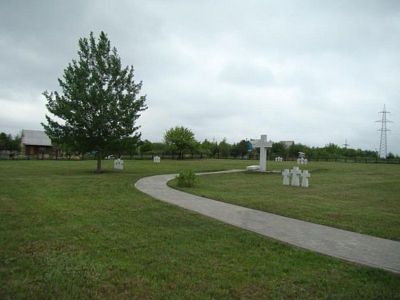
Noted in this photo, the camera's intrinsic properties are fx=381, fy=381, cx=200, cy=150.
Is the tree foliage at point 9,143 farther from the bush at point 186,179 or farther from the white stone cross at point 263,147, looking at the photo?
the bush at point 186,179

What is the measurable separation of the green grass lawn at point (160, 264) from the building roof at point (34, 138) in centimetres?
7117

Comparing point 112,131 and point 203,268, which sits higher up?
point 112,131

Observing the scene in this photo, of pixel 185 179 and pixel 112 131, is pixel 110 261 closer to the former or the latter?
pixel 185 179

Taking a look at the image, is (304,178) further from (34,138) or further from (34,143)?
(34,138)

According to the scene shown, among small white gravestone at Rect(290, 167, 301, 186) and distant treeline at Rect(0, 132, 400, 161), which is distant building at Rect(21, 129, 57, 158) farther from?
small white gravestone at Rect(290, 167, 301, 186)

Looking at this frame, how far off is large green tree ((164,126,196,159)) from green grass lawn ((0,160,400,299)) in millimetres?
55327

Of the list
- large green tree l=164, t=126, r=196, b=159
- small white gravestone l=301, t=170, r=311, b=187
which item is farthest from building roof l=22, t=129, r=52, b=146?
small white gravestone l=301, t=170, r=311, b=187

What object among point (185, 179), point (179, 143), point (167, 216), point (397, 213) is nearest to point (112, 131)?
point (185, 179)

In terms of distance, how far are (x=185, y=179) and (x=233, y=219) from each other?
749 centimetres

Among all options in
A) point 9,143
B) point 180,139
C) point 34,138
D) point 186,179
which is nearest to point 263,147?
Result: point 186,179

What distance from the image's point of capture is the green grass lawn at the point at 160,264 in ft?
14.4

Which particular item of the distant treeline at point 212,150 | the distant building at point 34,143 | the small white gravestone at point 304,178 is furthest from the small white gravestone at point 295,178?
the distant building at point 34,143

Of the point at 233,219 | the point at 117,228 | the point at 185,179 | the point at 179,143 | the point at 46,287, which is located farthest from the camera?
the point at 179,143

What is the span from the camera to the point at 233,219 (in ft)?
28.5
